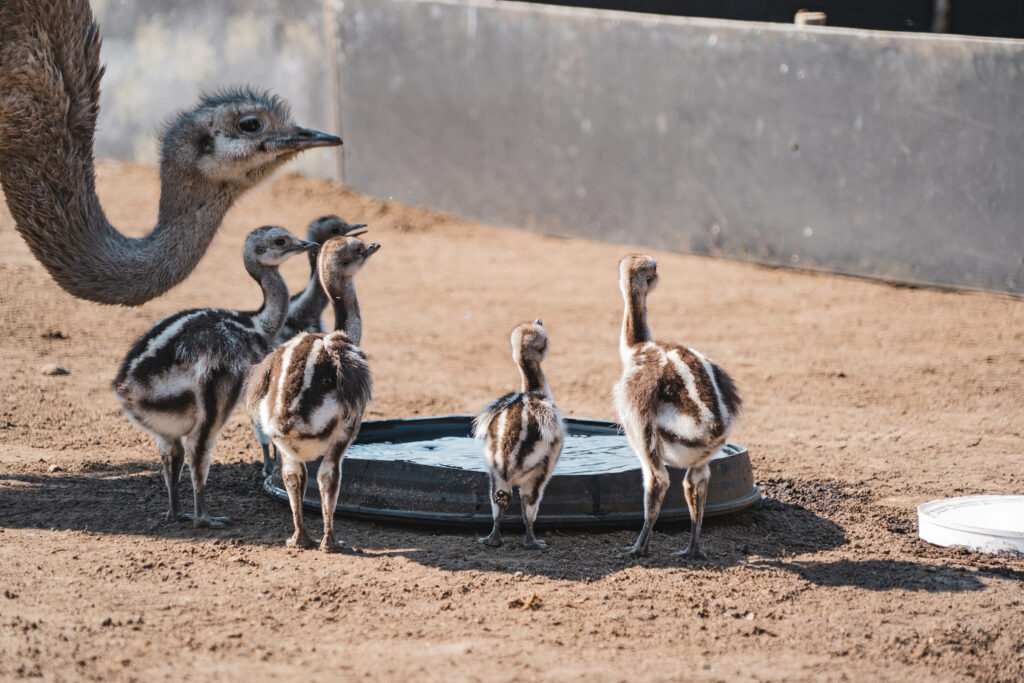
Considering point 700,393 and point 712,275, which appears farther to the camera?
point 712,275

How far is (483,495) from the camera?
5887mm

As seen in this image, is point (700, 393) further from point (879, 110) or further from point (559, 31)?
point (559, 31)

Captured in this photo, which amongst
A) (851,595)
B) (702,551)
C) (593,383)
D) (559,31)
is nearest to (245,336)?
(702,551)

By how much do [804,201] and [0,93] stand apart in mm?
8215

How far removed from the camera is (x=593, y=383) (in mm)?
9297

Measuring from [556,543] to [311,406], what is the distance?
4.32 feet

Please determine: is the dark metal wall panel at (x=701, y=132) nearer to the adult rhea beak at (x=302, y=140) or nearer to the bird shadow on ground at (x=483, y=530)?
the bird shadow on ground at (x=483, y=530)

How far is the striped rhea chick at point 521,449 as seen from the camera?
18.1ft

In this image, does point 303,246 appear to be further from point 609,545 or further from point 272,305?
point 609,545

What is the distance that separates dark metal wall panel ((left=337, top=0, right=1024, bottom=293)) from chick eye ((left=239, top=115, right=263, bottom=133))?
270 inches

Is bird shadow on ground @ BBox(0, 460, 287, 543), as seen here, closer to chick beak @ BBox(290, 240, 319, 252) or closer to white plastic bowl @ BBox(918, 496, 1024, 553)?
chick beak @ BBox(290, 240, 319, 252)

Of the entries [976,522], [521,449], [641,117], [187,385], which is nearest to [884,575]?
[976,522]

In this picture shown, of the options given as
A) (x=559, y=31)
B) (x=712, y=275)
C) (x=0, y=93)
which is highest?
(x=559, y=31)

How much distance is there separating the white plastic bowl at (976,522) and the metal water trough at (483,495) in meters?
0.86
